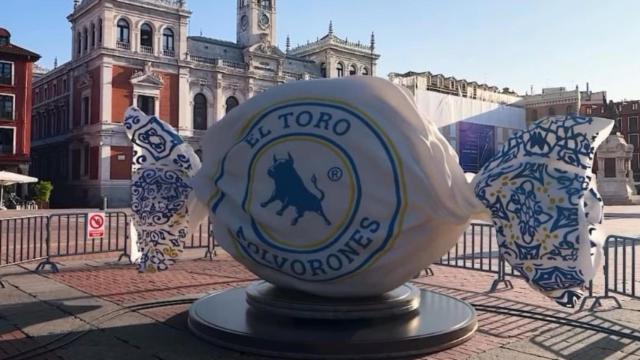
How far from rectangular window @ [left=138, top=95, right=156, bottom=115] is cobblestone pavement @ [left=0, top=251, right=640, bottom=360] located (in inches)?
1199

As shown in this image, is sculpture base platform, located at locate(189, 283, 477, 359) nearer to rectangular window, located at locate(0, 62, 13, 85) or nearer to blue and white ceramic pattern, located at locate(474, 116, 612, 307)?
blue and white ceramic pattern, located at locate(474, 116, 612, 307)

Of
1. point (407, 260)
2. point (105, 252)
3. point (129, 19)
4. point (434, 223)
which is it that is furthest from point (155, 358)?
point (129, 19)

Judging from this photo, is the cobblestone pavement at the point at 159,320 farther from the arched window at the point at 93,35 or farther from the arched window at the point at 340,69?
the arched window at the point at 340,69

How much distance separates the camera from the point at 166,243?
22.0ft

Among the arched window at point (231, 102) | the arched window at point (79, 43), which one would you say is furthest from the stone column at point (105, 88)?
the arched window at point (231, 102)

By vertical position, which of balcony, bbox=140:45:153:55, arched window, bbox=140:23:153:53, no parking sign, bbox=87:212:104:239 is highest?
arched window, bbox=140:23:153:53

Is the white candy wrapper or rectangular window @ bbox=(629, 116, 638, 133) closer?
the white candy wrapper

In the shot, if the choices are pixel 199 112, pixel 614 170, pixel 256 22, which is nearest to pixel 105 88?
pixel 199 112

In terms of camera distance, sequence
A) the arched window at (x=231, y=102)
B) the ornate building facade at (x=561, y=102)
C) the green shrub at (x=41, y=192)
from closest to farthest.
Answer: the green shrub at (x=41, y=192)
the arched window at (x=231, y=102)
the ornate building facade at (x=561, y=102)

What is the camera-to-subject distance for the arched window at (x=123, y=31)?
125 feet

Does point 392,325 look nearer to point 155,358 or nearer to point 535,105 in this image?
point 155,358

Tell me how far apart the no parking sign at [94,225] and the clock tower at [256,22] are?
38.0 m

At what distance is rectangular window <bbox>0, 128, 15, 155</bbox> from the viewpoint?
3638cm

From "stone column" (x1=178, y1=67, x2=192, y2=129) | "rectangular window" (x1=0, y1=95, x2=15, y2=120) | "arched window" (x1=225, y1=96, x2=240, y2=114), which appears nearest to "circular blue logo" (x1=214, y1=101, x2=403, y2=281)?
"rectangular window" (x1=0, y1=95, x2=15, y2=120)
